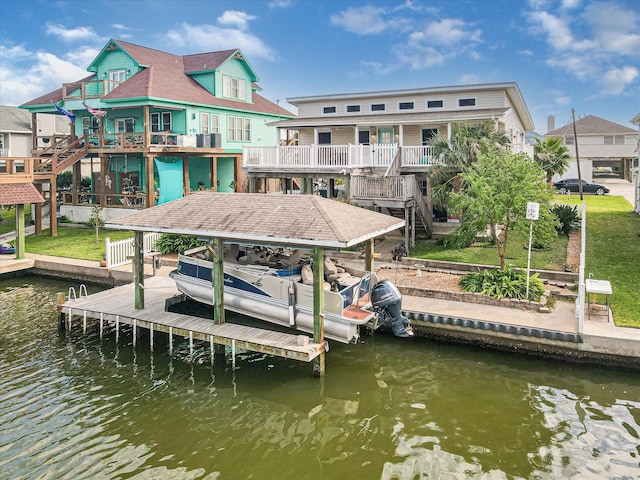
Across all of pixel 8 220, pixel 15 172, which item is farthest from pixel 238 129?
pixel 8 220

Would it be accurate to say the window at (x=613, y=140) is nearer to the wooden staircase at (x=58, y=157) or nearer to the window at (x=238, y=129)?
the window at (x=238, y=129)

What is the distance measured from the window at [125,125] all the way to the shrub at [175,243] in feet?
39.5

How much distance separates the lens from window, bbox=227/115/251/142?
34500 millimetres

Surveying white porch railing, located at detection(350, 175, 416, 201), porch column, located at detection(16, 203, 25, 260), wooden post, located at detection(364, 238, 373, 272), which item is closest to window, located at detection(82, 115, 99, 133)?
porch column, located at detection(16, 203, 25, 260)

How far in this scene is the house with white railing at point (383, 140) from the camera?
21688 mm

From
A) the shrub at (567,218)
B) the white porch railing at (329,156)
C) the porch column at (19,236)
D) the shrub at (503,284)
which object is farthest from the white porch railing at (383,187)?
the porch column at (19,236)

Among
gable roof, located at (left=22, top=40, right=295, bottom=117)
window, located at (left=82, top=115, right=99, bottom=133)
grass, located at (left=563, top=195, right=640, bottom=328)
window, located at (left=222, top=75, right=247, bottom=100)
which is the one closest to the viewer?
grass, located at (left=563, top=195, right=640, bottom=328)

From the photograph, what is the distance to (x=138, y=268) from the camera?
48.4 ft

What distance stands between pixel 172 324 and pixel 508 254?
1272cm

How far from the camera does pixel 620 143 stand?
53.6 meters

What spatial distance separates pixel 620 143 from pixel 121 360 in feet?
180

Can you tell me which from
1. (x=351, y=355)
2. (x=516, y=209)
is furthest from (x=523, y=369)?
(x=516, y=209)

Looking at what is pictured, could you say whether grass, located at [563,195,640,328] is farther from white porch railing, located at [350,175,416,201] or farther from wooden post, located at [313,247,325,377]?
wooden post, located at [313,247,325,377]

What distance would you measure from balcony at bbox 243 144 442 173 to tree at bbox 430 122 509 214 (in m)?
0.61
